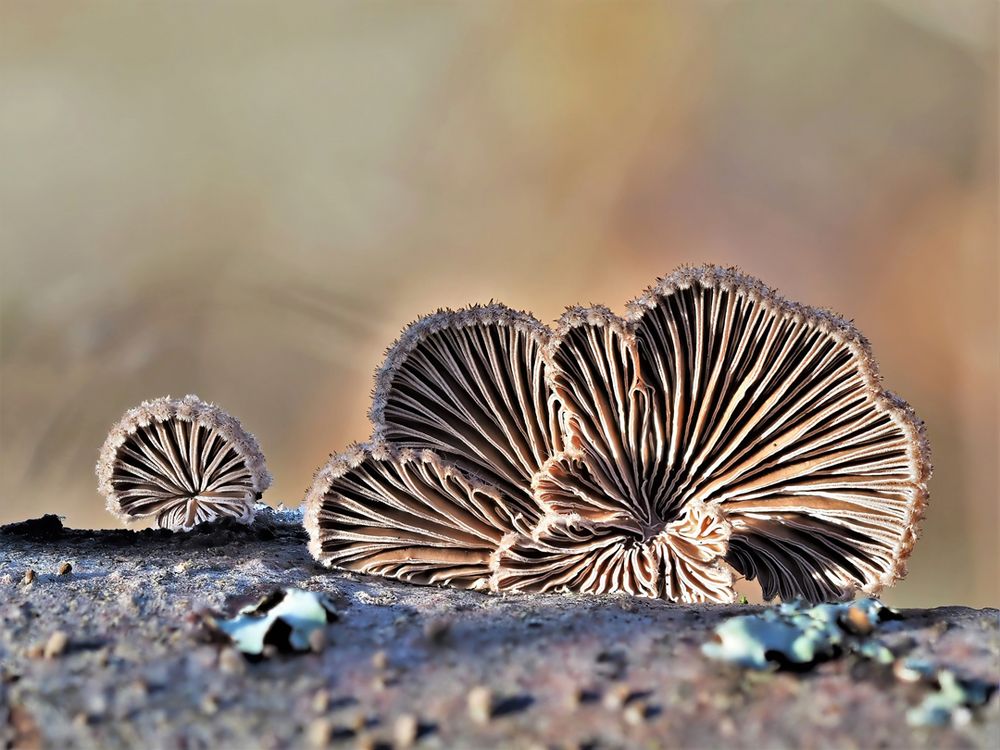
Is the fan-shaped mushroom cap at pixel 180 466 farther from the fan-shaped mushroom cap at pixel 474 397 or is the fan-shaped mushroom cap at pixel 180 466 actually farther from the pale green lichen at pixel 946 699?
the pale green lichen at pixel 946 699

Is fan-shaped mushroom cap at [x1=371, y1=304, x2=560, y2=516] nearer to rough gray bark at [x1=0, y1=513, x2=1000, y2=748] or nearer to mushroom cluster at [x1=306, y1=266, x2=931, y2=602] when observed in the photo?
mushroom cluster at [x1=306, y1=266, x2=931, y2=602]

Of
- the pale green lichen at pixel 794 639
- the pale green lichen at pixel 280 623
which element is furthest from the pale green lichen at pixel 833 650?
the pale green lichen at pixel 280 623

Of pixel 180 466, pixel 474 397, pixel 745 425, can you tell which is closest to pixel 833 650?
pixel 745 425

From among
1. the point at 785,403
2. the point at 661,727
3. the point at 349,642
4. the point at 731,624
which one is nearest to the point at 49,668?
the point at 349,642

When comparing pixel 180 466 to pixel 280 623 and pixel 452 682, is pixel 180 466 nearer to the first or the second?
pixel 280 623

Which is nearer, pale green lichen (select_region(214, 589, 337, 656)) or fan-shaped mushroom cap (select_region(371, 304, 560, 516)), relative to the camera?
pale green lichen (select_region(214, 589, 337, 656))

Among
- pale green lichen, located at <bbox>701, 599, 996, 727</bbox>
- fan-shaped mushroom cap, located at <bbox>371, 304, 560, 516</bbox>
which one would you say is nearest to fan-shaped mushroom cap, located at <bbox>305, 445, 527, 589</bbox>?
fan-shaped mushroom cap, located at <bbox>371, 304, 560, 516</bbox>
